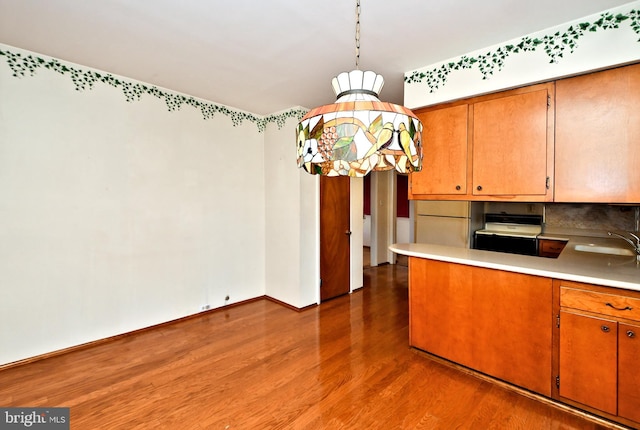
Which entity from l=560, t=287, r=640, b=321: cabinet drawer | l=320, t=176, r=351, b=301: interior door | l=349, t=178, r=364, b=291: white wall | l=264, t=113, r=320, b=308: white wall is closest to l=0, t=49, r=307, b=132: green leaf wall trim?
l=264, t=113, r=320, b=308: white wall

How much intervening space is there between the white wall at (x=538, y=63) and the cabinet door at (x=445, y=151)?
0.13 metres

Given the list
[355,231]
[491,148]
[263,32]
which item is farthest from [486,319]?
[263,32]

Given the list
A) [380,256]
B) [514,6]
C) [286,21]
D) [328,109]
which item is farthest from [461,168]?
[380,256]

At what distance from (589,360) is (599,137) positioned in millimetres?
1395

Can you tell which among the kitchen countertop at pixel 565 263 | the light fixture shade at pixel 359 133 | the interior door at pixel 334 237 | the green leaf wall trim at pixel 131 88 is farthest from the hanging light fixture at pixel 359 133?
the interior door at pixel 334 237

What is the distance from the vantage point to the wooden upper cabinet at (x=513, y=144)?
6.99 feet

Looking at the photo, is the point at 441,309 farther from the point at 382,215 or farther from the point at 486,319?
the point at 382,215

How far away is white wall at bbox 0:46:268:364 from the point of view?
7.94 ft

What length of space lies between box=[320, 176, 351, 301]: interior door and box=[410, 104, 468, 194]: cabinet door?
4.87 feet

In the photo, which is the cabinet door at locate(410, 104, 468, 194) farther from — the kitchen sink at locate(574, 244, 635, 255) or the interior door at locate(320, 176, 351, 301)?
the interior door at locate(320, 176, 351, 301)

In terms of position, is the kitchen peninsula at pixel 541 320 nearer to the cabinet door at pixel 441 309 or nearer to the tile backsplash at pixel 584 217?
the cabinet door at pixel 441 309

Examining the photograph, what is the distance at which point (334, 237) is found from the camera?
416cm

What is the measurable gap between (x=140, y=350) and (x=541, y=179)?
11.7 ft

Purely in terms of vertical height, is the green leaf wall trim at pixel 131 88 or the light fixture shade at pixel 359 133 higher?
the green leaf wall trim at pixel 131 88
